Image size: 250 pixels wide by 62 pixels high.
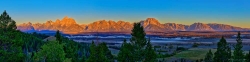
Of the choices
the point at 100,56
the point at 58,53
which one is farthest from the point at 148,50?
the point at 58,53

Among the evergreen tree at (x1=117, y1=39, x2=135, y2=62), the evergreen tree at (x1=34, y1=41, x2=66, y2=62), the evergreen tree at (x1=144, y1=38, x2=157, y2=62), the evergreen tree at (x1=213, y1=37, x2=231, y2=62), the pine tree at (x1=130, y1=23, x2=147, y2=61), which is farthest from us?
the evergreen tree at (x1=213, y1=37, x2=231, y2=62)

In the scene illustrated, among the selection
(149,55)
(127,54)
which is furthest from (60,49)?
(149,55)

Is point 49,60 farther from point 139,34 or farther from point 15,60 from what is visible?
point 139,34

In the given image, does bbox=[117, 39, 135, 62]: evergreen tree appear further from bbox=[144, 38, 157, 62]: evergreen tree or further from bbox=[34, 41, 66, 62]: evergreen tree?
bbox=[34, 41, 66, 62]: evergreen tree

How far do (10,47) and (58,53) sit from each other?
7639 millimetres

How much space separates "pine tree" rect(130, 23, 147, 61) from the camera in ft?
111

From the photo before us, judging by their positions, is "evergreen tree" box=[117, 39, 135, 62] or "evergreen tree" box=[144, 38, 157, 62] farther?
"evergreen tree" box=[144, 38, 157, 62]

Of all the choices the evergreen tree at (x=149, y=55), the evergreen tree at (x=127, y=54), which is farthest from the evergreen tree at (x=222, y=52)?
the evergreen tree at (x=127, y=54)

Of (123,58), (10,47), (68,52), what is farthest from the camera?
(68,52)

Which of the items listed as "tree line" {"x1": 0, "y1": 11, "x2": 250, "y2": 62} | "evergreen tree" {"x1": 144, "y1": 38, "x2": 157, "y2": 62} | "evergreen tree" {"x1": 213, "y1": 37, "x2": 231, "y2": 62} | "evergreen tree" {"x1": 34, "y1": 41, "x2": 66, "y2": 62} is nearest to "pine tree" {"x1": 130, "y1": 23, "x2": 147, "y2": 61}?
"tree line" {"x1": 0, "y1": 11, "x2": 250, "y2": 62}

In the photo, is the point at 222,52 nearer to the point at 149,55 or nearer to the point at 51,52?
the point at 149,55

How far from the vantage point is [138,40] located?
111 ft

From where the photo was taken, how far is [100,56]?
34.2 m

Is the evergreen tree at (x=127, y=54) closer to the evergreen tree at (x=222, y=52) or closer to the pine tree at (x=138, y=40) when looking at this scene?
the pine tree at (x=138, y=40)
